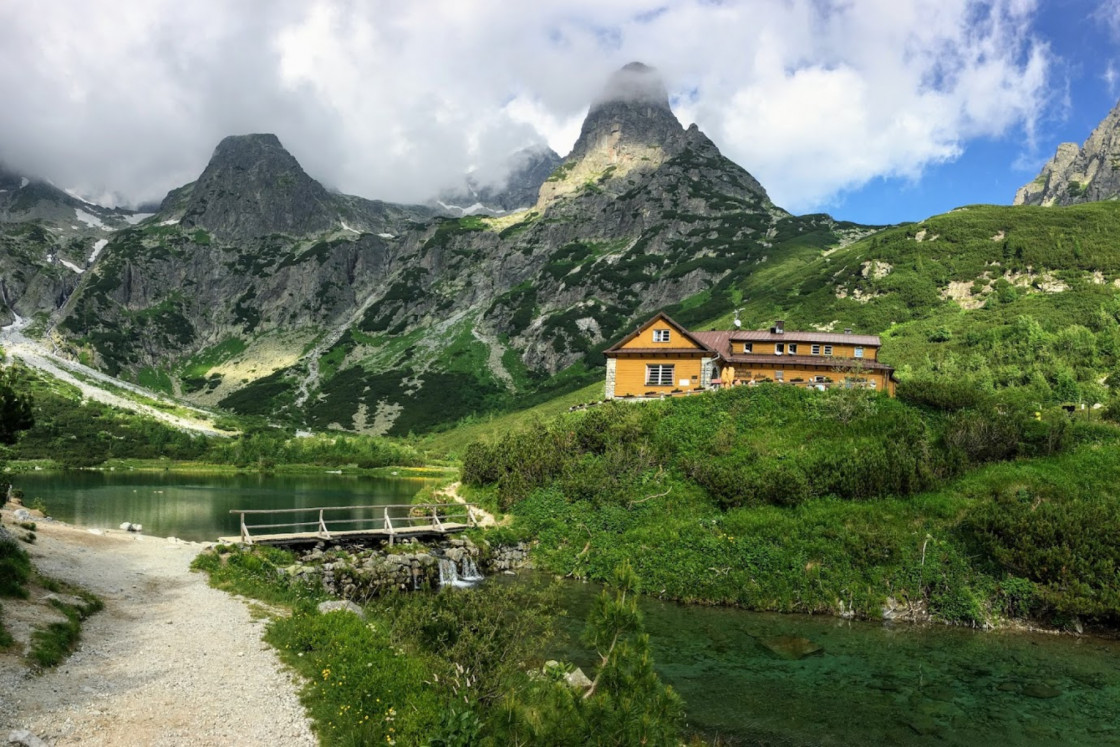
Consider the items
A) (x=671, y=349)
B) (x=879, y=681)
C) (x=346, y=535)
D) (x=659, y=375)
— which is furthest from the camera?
(x=659, y=375)

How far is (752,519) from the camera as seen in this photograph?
33906 mm

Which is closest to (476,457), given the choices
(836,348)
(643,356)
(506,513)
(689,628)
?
(506,513)

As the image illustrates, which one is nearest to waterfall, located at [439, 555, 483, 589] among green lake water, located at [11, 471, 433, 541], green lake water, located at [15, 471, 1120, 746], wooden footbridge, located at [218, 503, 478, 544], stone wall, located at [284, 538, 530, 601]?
stone wall, located at [284, 538, 530, 601]

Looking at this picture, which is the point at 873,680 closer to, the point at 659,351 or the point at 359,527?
the point at 659,351

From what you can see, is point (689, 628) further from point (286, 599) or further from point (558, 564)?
point (286, 599)

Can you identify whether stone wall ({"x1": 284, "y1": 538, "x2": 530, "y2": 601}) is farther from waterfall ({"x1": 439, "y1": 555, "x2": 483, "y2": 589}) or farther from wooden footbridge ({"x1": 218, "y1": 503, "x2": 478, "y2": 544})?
wooden footbridge ({"x1": 218, "y1": 503, "x2": 478, "y2": 544})

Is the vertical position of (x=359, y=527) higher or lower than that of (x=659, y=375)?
lower

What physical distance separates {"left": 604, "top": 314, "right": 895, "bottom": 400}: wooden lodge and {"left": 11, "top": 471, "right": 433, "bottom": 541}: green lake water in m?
36.7

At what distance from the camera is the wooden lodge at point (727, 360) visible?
176 ft

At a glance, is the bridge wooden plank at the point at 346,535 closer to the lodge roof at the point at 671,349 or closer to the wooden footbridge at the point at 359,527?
the wooden footbridge at the point at 359,527

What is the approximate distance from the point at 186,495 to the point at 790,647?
3078 inches

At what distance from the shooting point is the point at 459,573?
3531 cm

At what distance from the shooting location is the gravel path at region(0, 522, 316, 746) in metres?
10.5

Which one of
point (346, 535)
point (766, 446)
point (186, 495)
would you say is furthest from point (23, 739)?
point (186, 495)
